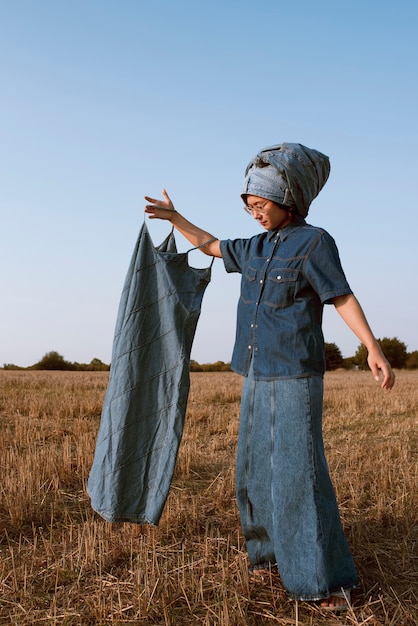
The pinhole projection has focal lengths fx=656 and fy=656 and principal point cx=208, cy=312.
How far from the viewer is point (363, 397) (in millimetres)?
12781

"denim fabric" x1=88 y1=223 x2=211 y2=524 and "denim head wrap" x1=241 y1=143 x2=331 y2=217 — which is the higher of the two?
"denim head wrap" x1=241 y1=143 x2=331 y2=217

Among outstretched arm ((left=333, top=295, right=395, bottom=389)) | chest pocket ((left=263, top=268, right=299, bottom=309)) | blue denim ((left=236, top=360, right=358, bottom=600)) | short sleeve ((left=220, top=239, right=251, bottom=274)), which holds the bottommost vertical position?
blue denim ((left=236, top=360, right=358, bottom=600))

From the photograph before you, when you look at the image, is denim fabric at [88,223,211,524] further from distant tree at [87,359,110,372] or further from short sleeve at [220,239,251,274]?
distant tree at [87,359,110,372]

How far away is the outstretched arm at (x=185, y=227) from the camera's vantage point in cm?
389

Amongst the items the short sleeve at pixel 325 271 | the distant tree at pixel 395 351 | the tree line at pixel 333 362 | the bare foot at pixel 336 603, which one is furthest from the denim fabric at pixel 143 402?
the distant tree at pixel 395 351

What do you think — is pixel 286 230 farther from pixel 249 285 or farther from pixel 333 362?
pixel 333 362

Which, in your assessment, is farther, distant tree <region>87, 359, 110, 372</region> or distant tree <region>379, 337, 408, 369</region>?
distant tree <region>379, 337, 408, 369</region>

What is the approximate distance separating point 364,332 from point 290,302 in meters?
0.39

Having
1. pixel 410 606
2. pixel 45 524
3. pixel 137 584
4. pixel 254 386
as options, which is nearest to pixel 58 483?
pixel 45 524

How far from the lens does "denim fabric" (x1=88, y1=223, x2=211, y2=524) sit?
3.66 metres

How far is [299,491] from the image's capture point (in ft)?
10.6

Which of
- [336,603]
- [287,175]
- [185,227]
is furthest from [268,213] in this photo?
[336,603]

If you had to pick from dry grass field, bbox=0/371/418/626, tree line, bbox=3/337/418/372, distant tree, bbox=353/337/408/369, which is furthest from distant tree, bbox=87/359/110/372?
dry grass field, bbox=0/371/418/626

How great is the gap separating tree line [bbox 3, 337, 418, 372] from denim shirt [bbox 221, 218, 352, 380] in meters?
26.3
